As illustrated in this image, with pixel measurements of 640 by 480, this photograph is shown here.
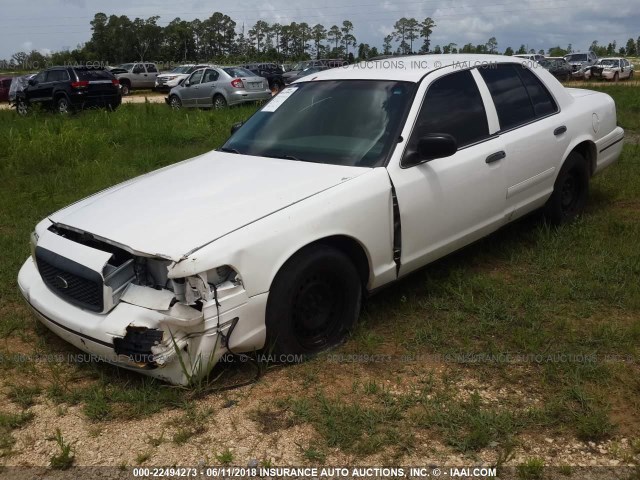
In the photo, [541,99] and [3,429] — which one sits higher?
[541,99]

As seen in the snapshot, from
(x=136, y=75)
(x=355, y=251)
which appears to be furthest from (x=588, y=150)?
(x=136, y=75)

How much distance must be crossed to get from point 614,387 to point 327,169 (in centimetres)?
192

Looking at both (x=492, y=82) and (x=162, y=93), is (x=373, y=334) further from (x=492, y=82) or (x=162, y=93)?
(x=162, y=93)

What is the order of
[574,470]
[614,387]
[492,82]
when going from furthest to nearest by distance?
[492,82], [614,387], [574,470]

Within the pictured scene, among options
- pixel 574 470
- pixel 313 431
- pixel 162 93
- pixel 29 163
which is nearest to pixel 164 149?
pixel 29 163

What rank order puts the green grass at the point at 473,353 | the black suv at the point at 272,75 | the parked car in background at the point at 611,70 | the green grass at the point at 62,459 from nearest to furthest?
the green grass at the point at 62,459, the green grass at the point at 473,353, the black suv at the point at 272,75, the parked car in background at the point at 611,70

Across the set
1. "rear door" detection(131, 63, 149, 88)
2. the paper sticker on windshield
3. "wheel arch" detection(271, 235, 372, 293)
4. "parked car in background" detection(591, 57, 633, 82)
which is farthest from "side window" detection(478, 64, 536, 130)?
"parked car in background" detection(591, 57, 633, 82)

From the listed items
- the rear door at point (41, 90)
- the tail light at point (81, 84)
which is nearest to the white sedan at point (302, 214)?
the tail light at point (81, 84)

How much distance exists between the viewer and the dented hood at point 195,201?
3.14 m

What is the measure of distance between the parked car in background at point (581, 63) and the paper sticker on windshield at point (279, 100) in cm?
3339

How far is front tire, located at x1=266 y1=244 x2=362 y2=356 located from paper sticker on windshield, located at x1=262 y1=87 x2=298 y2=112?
1558mm

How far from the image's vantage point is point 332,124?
13.7 feet

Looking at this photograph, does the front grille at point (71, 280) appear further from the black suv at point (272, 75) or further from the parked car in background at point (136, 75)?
the parked car in background at point (136, 75)

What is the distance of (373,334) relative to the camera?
12.6 feet
